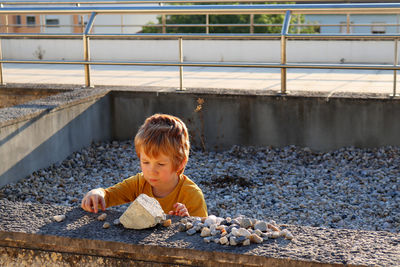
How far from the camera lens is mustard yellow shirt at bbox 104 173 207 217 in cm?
284

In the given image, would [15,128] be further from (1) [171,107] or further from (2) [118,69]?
(2) [118,69]

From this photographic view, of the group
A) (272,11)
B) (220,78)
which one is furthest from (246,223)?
(220,78)

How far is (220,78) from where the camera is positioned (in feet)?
30.9

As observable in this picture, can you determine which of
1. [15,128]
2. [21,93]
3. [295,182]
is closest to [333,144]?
[295,182]

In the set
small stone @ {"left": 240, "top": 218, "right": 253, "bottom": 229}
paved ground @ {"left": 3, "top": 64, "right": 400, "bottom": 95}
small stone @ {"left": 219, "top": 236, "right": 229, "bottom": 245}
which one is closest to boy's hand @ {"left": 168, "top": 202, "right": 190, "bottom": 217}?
small stone @ {"left": 240, "top": 218, "right": 253, "bottom": 229}

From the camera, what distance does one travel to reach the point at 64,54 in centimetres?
1374

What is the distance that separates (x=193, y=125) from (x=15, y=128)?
221 cm

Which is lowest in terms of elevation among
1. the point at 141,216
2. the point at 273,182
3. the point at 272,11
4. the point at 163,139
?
the point at 273,182

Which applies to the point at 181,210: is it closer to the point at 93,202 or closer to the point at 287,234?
the point at 93,202

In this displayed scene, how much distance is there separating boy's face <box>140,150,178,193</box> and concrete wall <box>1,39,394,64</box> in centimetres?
988

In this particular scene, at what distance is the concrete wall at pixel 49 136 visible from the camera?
518 cm

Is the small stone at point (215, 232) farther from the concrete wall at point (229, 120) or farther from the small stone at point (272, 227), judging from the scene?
the concrete wall at point (229, 120)

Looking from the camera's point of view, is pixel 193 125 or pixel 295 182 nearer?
pixel 295 182

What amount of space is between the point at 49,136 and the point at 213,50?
24.0ft
